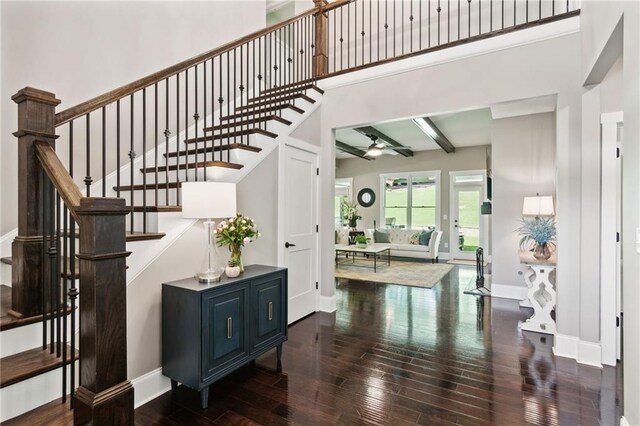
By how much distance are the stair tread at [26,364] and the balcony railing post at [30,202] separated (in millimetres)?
201

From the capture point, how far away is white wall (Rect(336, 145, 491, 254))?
29.2ft

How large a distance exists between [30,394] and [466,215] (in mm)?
9247

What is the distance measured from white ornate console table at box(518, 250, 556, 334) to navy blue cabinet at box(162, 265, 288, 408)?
120 inches

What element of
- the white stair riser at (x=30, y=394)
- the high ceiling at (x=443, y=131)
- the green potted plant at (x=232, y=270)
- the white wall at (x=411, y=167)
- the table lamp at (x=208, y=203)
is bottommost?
the white stair riser at (x=30, y=394)

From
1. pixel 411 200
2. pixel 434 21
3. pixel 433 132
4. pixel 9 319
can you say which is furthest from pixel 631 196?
A: pixel 411 200

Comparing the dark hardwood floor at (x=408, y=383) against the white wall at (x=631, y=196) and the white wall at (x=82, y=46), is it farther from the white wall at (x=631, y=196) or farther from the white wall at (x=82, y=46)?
the white wall at (x=82, y=46)

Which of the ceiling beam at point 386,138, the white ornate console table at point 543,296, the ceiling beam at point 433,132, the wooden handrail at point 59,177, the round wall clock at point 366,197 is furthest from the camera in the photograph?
the round wall clock at point 366,197

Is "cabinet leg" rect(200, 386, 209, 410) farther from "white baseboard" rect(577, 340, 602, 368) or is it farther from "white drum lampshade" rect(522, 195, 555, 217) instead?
"white drum lampshade" rect(522, 195, 555, 217)

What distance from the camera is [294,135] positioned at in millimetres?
3840

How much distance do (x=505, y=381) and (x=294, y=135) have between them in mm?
3117

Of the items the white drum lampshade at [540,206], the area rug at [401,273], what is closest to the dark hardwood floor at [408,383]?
the white drum lampshade at [540,206]

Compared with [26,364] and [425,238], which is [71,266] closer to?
[26,364]

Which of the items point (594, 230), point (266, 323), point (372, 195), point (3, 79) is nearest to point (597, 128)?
point (594, 230)

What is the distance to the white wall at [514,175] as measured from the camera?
4734 mm
